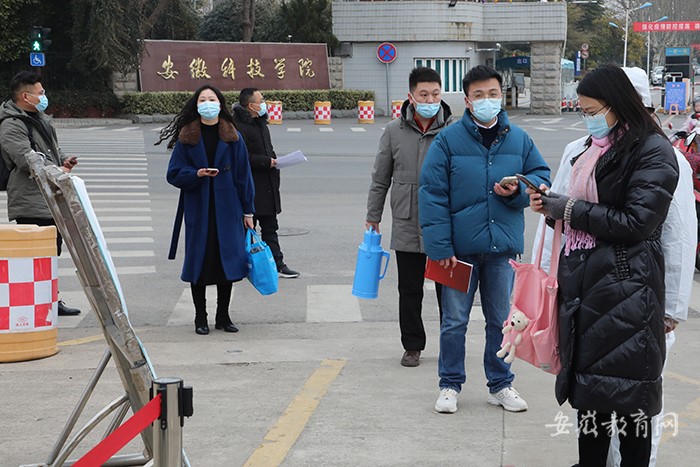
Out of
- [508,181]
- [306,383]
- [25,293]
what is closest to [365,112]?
[25,293]

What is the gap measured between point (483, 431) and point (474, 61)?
1530 inches

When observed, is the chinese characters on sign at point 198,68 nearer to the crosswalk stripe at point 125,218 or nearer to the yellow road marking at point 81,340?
the crosswalk stripe at point 125,218

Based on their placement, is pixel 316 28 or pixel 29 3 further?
pixel 316 28

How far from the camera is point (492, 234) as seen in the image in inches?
221

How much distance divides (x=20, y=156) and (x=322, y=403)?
11.2 feet

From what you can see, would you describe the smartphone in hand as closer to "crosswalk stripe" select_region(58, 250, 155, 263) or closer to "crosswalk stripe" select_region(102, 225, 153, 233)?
"crosswalk stripe" select_region(58, 250, 155, 263)

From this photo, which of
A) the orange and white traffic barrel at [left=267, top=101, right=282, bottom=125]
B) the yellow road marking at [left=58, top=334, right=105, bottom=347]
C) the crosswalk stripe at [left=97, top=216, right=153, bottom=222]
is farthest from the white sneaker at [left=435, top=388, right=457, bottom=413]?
the orange and white traffic barrel at [left=267, top=101, right=282, bottom=125]

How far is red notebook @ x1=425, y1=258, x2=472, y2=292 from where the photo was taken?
5664 millimetres

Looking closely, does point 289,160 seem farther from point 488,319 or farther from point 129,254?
point 488,319

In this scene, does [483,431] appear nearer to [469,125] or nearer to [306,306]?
[469,125]

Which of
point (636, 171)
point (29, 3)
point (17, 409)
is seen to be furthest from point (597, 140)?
point (29, 3)

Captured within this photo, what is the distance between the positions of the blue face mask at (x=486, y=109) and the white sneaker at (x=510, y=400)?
1.48m

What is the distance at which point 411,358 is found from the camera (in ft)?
22.3

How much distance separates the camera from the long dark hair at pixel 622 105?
414 cm
